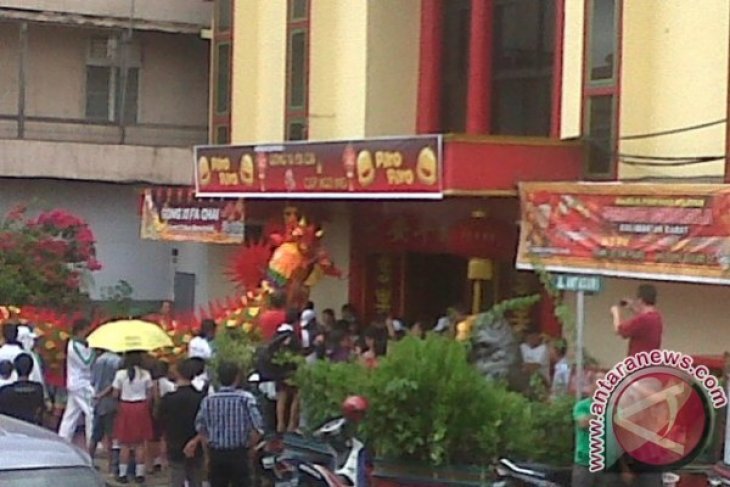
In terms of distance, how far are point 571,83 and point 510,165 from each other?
145 cm

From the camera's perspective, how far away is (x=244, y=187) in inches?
842

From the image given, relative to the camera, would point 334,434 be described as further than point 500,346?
No

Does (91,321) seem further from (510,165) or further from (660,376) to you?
(660,376)

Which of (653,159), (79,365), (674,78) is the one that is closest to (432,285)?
(653,159)

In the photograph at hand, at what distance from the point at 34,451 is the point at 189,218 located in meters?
19.0

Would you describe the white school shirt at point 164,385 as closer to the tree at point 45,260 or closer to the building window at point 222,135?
the tree at point 45,260

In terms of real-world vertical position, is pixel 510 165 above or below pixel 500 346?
above

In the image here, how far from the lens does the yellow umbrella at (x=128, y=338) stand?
14.7m

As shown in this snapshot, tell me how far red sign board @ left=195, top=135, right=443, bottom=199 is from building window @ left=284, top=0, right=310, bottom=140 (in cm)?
170

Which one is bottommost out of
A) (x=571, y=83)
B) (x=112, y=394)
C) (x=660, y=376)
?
(x=112, y=394)

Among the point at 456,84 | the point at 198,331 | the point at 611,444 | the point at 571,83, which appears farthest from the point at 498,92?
the point at 611,444

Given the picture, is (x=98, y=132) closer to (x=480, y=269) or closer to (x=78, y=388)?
(x=480, y=269)

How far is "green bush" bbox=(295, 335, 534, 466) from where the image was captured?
38.1 feet

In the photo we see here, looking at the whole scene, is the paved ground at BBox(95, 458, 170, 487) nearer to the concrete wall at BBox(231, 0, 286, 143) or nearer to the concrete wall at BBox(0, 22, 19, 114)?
the concrete wall at BBox(231, 0, 286, 143)
